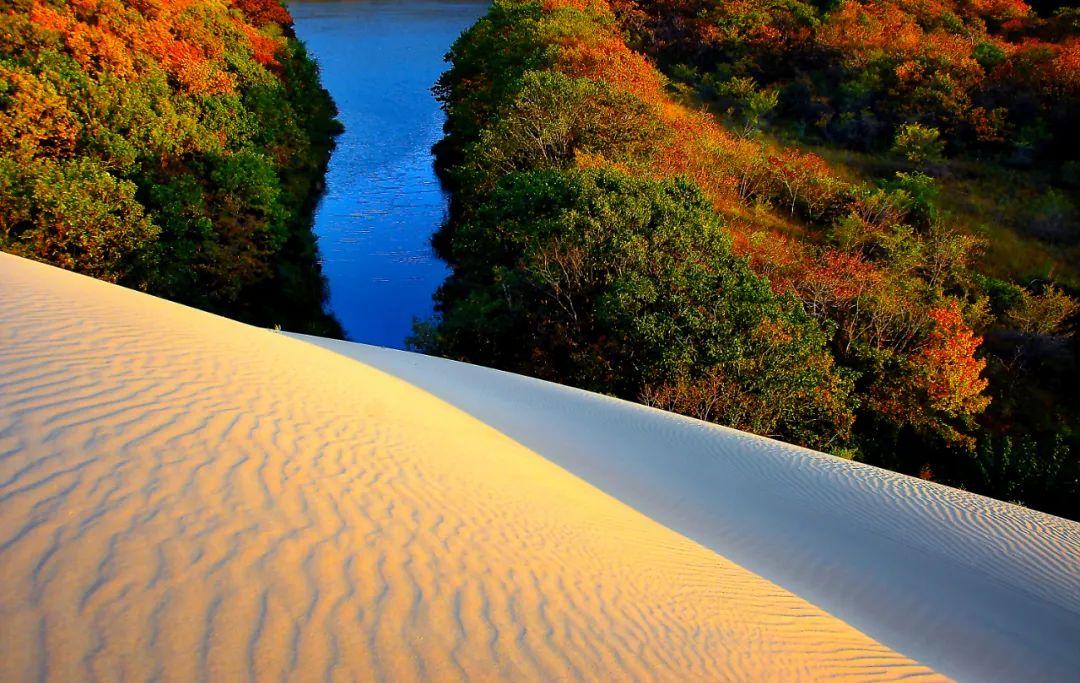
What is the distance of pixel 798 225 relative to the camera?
24.2 m

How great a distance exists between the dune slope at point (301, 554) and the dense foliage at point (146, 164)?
1011 cm

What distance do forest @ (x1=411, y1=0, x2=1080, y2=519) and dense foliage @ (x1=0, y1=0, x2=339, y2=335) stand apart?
5.59 metres

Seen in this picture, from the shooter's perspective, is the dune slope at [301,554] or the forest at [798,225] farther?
the forest at [798,225]

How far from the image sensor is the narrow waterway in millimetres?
22844

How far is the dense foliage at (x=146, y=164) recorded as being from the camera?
14.6 m

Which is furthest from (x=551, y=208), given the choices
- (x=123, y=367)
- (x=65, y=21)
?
(x=65, y=21)

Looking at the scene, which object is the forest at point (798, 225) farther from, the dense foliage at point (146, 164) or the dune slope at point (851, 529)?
the dense foliage at point (146, 164)

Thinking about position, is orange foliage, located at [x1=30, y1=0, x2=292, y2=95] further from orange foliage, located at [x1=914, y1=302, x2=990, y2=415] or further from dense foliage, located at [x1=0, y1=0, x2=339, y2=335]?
orange foliage, located at [x1=914, y1=302, x2=990, y2=415]

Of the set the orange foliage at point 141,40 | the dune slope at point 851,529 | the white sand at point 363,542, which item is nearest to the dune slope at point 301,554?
the white sand at point 363,542

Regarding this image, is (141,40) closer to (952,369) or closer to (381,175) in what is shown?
(381,175)

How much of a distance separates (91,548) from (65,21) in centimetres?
2019

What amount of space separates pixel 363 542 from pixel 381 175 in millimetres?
30133

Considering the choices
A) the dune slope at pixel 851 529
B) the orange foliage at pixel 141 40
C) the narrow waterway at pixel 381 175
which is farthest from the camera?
the narrow waterway at pixel 381 175

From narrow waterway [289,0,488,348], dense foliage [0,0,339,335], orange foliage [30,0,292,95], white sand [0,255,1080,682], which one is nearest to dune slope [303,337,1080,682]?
white sand [0,255,1080,682]
